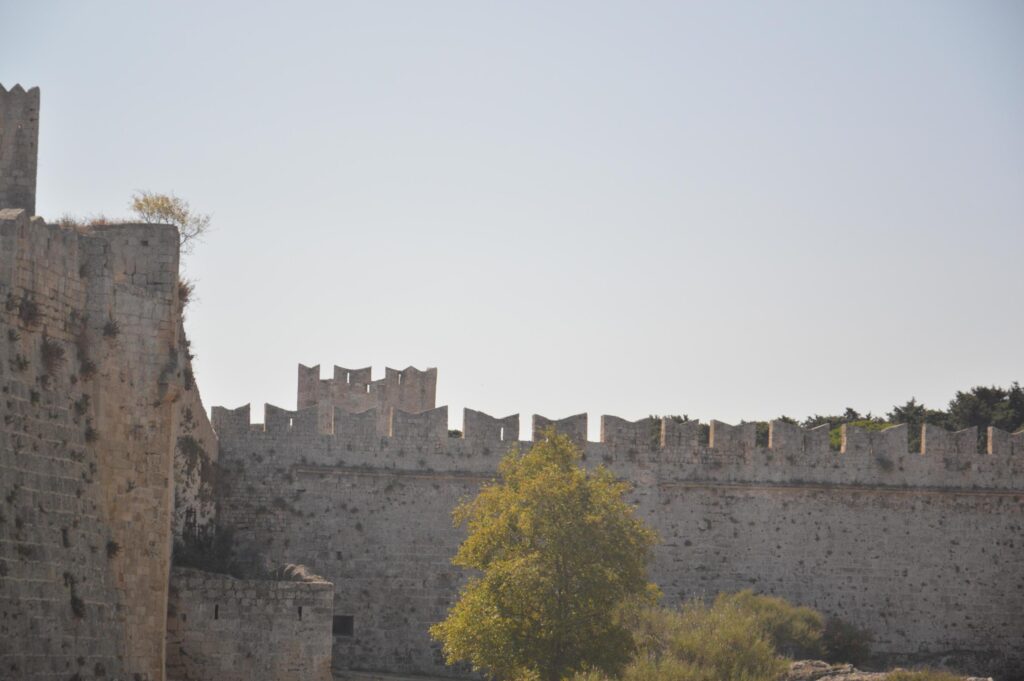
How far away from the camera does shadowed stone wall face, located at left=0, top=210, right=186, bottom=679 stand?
20.4 meters

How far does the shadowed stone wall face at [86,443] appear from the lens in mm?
20438

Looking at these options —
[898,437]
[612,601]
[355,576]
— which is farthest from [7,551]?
[898,437]

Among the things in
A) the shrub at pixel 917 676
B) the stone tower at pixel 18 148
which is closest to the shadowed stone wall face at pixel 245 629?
the stone tower at pixel 18 148

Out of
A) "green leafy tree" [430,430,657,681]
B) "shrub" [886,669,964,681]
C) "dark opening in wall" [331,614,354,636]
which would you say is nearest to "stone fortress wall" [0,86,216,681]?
"green leafy tree" [430,430,657,681]

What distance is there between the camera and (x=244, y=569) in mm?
29406

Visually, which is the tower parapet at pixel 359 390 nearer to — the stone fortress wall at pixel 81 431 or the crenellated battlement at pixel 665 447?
the crenellated battlement at pixel 665 447

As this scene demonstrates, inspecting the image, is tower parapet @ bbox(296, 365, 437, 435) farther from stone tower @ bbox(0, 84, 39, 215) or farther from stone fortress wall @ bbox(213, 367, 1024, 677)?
stone tower @ bbox(0, 84, 39, 215)

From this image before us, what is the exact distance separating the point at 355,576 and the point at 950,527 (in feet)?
37.8

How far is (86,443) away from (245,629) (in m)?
4.88

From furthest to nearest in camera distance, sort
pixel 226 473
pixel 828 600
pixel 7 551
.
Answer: pixel 828 600 < pixel 226 473 < pixel 7 551

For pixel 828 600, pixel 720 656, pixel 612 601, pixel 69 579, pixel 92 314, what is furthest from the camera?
pixel 828 600

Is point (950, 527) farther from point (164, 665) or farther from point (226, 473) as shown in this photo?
point (164, 665)

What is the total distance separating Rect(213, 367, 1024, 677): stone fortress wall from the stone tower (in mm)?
7640

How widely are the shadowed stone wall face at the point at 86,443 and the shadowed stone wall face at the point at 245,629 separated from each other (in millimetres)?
1959
